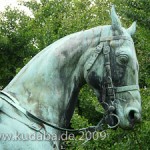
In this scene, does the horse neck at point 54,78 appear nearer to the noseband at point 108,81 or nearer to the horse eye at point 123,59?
the noseband at point 108,81

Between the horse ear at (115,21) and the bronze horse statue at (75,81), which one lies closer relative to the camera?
the bronze horse statue at (75,81)

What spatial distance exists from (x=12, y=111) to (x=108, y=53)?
89 cm

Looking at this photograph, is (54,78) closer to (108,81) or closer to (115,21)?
(108,81)

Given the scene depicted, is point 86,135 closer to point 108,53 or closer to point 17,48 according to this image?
point 108,53

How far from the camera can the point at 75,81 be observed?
374 cm

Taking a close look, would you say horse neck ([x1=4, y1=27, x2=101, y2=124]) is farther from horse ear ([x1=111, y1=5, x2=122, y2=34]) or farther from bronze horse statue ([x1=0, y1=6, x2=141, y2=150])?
horse ear ([x1=111, y1=5, x2=122, y2=34])

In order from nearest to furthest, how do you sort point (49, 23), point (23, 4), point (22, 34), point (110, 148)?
point (110, 148), point (49, 23), point (22, 34), point (23, 4)

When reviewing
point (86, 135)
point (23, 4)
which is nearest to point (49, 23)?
point (23, 4)

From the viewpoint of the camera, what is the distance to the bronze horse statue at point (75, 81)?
3568mm

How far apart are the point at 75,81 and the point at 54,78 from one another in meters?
0.18

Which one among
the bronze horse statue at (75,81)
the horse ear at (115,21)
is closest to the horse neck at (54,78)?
the bronze horse statue at (75,81)

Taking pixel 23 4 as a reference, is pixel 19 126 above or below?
below

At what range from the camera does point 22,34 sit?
18766 millimetres

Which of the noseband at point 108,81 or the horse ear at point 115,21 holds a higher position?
the horse ear at point 115,21
